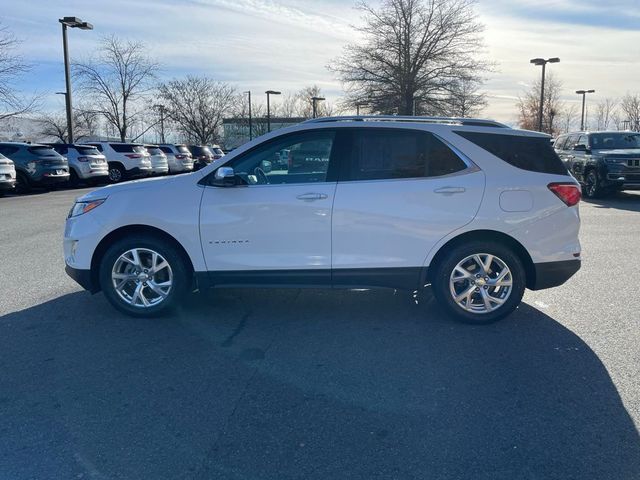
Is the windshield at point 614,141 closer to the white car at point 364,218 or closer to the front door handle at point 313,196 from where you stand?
the white car at point 364,218

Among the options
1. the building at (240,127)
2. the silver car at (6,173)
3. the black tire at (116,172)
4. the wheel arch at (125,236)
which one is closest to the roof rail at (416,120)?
the wheel arch at (125,236)

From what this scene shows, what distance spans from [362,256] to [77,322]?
8.76ft

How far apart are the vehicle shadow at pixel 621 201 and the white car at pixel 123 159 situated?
60.0 ft

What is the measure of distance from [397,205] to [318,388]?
1.81 meters

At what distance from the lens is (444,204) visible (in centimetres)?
478

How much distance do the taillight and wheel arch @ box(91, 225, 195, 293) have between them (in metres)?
3.30

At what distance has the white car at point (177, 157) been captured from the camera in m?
30.2

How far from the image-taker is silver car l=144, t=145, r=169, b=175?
26.7 metres

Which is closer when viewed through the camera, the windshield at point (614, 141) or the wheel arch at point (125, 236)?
the wheel arch at point (125, 236)

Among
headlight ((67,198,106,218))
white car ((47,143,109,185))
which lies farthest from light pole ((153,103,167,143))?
headlight ((67,198,106,218))

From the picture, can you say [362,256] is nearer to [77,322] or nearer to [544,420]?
[544,420]

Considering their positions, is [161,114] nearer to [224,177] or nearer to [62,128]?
[62,128]

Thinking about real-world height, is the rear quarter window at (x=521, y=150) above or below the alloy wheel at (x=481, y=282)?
above

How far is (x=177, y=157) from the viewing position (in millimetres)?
30516
